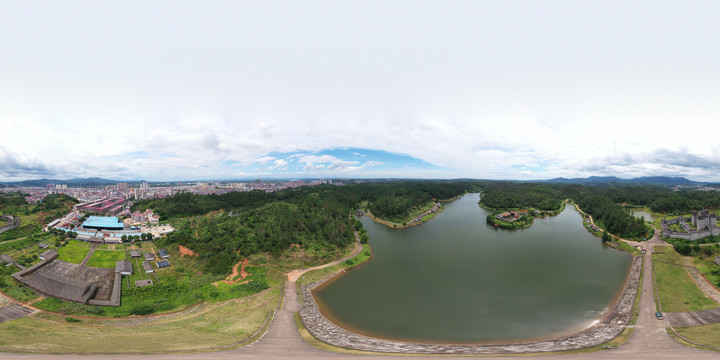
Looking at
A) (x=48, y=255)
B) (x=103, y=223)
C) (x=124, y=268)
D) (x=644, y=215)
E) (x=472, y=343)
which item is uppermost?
(x=103, y=223)

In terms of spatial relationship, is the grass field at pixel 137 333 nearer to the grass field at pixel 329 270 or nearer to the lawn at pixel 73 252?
the grass field at pixel 329 270

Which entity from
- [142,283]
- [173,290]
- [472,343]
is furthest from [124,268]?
[472,343]

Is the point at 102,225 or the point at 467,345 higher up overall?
the point at 102,225

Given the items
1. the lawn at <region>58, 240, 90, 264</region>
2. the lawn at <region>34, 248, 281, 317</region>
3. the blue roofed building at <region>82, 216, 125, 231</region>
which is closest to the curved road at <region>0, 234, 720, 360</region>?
the lawn at <region>34, 248, 281, 317</region>

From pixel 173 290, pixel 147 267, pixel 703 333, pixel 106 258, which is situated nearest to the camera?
pixel 703 333

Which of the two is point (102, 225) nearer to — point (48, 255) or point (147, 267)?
point (48, 255)

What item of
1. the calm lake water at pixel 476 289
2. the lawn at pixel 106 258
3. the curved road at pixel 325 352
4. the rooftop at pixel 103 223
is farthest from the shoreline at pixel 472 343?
the rooftop at pixel 103 223

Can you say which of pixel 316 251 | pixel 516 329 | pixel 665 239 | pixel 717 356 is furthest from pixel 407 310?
pixel 665 239
